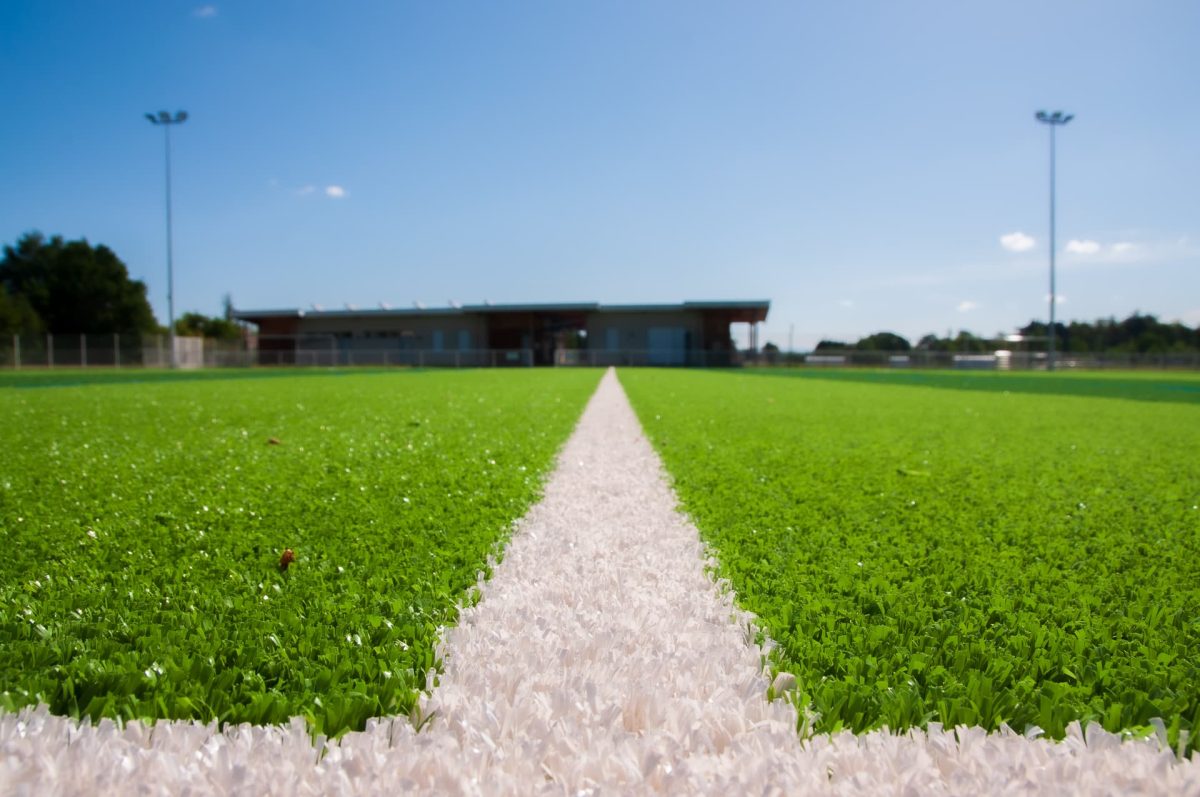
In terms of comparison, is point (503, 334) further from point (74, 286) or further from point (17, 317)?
point (74, 286)

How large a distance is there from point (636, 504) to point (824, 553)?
1033mm

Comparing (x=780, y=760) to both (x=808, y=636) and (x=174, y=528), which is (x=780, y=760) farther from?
(x=174, y=528)

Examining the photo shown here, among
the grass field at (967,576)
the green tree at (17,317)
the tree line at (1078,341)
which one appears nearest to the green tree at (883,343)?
the tree line at (1078,341)

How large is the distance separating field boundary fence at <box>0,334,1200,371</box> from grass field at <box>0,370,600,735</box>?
37.1m

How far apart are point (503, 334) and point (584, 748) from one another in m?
43.2

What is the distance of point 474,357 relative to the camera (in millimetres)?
41969

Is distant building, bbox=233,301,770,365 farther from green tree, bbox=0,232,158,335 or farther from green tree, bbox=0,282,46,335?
green tree, bbox=0,232,158,335

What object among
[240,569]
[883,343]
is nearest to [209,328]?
[883,343]

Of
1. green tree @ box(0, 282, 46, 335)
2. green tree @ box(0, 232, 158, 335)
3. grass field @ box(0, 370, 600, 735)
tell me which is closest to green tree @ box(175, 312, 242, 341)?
green tree @ box(0, 232, 158, 335)

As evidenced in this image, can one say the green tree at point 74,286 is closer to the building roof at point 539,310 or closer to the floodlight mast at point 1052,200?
the building roof at point 539,310

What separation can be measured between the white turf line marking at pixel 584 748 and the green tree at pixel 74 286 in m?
68.8

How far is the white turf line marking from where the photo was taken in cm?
97

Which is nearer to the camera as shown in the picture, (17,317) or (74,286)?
(17,317)

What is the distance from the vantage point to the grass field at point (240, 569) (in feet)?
4.06
